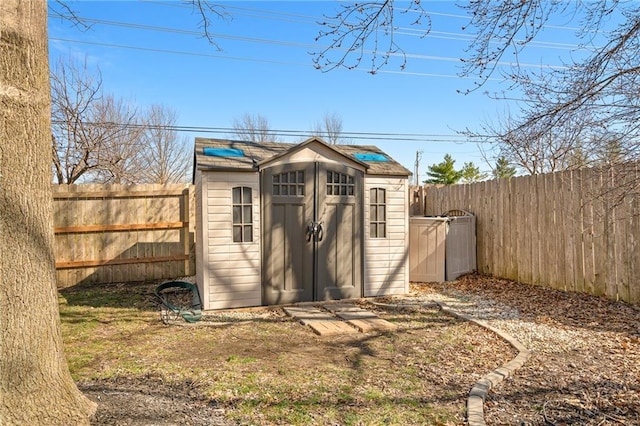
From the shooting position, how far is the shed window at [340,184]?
20.7ft

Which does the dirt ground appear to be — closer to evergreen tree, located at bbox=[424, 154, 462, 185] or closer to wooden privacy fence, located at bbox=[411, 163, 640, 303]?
wooden privacy fence, located at bbox=[411, 163, 640, 303]

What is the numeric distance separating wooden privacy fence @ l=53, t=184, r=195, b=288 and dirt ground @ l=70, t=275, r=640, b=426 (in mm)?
3214

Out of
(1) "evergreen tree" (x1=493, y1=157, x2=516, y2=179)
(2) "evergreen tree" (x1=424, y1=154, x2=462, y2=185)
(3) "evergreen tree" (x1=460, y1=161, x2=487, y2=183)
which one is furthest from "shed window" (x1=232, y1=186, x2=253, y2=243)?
(3) "evergreen tree" (x1=460, y1=161, x2=487, y2=183)

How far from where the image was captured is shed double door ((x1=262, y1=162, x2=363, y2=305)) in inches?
234

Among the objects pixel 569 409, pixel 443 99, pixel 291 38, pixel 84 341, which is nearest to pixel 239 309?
pixel 84 341

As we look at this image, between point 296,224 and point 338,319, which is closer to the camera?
point 338,319

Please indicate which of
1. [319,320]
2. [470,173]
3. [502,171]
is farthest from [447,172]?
[319,320]

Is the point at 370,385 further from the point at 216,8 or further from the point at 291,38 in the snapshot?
the point at 291,38

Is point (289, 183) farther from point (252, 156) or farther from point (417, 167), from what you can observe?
point (417, 167)

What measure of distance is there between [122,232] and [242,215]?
132 inches

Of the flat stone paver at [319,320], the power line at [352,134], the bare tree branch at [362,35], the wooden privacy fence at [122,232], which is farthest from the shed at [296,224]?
the power line at [352,134]

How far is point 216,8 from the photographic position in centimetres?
427

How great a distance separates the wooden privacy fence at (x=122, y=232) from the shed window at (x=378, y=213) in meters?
3.96

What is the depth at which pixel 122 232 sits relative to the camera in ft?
25.3
